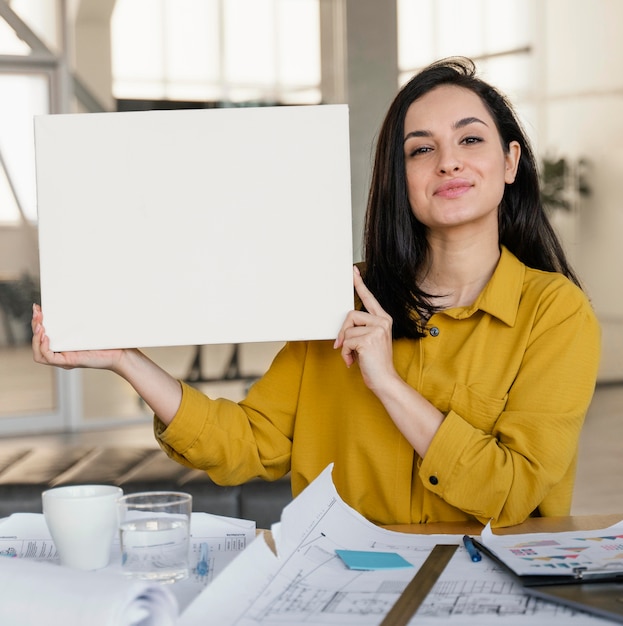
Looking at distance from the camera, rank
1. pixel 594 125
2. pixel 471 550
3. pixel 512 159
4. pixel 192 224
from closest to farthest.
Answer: pixel 471 550, pixel 192 224, pixel 512 159, pixel 594 125

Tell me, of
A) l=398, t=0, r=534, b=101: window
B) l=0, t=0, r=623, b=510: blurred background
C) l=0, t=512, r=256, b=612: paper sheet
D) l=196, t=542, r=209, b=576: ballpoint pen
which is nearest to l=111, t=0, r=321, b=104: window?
l=0, t=0, r=623, b=510: blurred background

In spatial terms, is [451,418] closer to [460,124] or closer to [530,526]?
[530,526]

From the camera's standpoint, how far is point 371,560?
38.0 inches

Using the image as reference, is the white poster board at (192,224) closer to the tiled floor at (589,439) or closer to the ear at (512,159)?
the ear at (512,159)

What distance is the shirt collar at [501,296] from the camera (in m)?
1.37

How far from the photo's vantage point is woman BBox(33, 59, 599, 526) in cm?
123

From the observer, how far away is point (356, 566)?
37.3 inches

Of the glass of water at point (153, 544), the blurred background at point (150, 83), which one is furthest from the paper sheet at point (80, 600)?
the blurred background at point (150, 83)

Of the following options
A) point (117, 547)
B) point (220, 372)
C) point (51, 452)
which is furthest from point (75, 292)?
point (220, 372)

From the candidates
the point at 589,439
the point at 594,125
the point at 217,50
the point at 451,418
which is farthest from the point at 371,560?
the point at 594,125

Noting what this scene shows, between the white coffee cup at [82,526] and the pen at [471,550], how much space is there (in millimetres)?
361

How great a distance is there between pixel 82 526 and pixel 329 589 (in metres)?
0.25

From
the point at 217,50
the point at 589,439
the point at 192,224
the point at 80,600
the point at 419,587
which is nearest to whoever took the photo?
the point at 80,600

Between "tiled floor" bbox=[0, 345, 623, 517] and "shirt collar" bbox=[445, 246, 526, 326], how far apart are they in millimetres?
2587
